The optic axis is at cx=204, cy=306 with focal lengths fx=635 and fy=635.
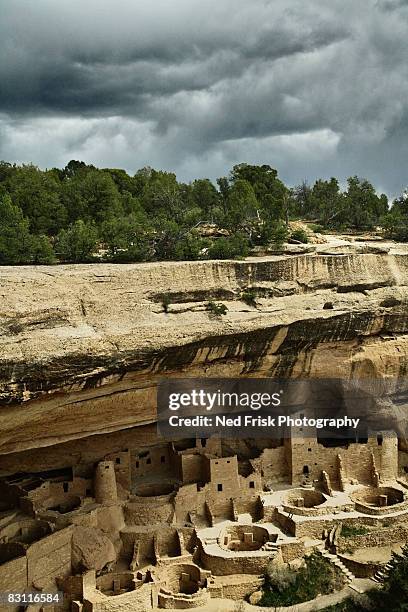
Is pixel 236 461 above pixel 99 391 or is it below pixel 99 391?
below

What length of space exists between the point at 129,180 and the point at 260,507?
757 inches

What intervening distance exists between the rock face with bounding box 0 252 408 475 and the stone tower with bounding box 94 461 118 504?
110 cm

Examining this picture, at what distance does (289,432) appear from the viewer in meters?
19.0

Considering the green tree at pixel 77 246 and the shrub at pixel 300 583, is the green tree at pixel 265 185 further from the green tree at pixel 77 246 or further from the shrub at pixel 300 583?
the shrub at pixel 300 583

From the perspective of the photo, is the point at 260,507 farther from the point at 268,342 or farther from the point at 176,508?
the point at 268,342

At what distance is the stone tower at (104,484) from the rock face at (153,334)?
3.59 ft

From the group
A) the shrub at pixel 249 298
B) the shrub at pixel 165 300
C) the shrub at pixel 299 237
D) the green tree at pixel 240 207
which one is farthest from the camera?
the green tree at pixel 240 207

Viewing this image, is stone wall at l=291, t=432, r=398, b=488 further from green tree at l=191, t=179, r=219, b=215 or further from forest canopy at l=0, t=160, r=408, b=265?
green tree at l=191, t=179, r=219, b=215

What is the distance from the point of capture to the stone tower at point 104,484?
16.8 metres

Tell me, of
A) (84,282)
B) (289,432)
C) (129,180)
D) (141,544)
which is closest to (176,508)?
(141,544)

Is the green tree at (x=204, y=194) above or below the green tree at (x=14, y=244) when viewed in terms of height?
above

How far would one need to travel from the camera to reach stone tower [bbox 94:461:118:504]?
1678cm

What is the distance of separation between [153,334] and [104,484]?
17.9ft

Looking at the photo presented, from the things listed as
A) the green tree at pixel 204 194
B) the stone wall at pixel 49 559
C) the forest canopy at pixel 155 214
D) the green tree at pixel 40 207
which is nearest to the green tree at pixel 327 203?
the forest canopy at pixel 155 214
